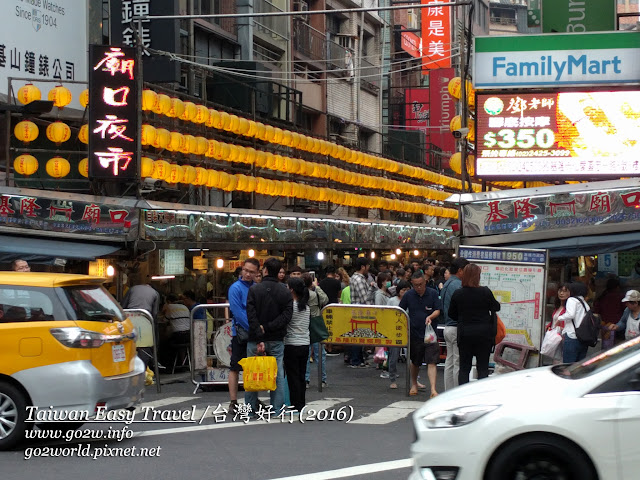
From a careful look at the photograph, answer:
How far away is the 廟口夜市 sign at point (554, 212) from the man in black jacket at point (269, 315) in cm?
630

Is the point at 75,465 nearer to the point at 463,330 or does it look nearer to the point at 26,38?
the point at 463,330

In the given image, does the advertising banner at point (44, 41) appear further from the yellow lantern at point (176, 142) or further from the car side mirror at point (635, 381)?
the car side mirror at point (635, 381)

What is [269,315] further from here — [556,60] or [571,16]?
[571,16]

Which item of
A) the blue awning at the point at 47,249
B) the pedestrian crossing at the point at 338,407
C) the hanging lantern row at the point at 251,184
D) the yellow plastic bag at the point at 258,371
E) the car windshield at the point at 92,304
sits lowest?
the pedestrian crossing at the point at 338,407

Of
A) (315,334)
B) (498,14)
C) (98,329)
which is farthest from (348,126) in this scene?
(498,14)

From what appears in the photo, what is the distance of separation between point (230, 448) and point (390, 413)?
343 centimetres

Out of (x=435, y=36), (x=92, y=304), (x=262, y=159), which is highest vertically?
(x=435, y=36)

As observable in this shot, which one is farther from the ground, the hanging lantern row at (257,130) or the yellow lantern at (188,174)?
the hanging lantern row at (257,130)

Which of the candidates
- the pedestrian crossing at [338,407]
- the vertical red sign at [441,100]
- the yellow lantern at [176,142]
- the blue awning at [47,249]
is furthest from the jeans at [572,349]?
the vertical red sign at [441,100]

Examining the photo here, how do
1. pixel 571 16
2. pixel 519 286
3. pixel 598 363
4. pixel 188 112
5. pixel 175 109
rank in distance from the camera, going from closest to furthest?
1. pixel 598 363
2. pixel 519 286
3. pixel 175 109
4. pixel 188 112
5. pixel 571 16

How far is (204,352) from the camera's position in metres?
14.8

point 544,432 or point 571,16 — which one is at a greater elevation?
point 571,16

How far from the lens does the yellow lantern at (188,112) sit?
1908 cm

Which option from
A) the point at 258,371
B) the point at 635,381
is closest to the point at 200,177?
the point at 258,371
